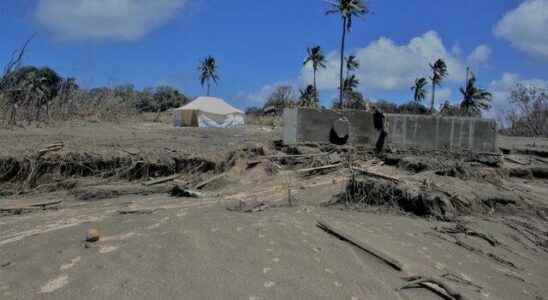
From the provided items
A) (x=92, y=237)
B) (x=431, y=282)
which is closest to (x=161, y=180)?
(x=92, y=237)

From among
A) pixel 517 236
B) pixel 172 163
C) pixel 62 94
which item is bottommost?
pixel 517 236

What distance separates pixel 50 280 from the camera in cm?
378

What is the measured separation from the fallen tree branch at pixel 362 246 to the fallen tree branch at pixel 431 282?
0.27 meters

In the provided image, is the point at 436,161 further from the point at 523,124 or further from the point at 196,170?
the point at 523,124

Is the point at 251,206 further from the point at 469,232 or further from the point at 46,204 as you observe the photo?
the point at 46,204

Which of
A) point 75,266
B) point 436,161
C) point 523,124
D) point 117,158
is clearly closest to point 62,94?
point 117,158

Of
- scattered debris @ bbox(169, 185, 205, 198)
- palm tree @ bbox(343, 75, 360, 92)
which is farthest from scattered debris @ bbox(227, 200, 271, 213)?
palm tree @ bbox(343, 75, 360, 92)

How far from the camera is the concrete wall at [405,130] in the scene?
11703mm

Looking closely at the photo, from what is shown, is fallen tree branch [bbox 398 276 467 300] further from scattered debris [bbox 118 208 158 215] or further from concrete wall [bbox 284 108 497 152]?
concrete wall [bbox 284 108 497 152]

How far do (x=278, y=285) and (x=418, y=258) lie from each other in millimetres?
2064

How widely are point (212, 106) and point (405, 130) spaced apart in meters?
19.9

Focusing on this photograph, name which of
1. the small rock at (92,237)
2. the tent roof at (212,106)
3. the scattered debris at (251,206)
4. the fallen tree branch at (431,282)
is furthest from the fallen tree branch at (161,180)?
the tent roof at (212,106)

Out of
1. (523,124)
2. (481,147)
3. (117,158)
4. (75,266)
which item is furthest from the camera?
(523,124)

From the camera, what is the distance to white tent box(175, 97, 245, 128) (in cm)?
2847
